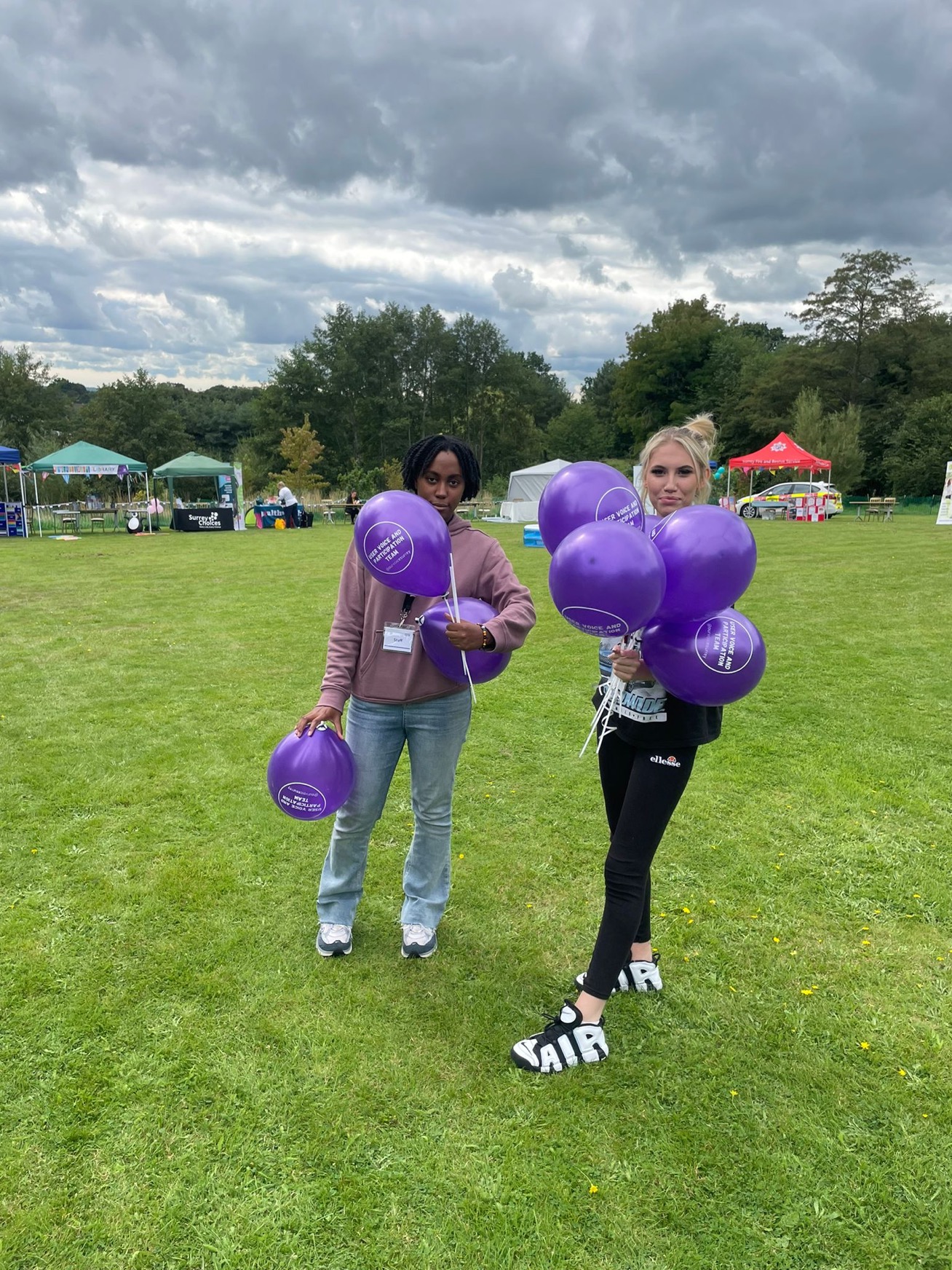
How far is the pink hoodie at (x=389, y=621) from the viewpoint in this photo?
2.56 m

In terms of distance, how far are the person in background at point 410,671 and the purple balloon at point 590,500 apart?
33cm

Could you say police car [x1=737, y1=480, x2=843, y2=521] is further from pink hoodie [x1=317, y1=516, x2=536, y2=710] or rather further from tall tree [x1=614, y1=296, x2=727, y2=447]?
pink hoodie [x1=317, y1=516, x2=536, y2=710]

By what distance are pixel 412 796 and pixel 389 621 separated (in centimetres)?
66

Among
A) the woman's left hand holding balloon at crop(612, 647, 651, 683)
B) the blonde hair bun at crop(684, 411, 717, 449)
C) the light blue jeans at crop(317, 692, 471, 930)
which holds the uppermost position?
the blonde hair bun at crop(684, 411, 717, 449)

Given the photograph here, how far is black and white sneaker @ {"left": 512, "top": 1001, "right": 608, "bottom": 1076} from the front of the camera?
2.36m

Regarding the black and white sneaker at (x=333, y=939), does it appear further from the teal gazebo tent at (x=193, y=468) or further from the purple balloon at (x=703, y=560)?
the teal gazebo tent at (x=193, y=468)

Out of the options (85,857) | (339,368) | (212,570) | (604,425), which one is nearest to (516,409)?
(339,368)

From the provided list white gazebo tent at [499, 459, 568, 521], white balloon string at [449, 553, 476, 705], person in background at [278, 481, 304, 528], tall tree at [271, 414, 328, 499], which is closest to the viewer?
white balloon string at [449, 553, 476, 705]

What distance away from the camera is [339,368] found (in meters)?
48.0

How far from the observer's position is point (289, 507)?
26.8m

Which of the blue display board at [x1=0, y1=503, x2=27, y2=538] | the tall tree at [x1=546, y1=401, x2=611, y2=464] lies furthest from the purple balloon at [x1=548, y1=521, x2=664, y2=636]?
the tall tree at [x1=546, y1=401, x2=611, y2=464]

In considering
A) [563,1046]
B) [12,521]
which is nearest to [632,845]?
[563,1046]

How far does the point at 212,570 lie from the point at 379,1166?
42.8 feet

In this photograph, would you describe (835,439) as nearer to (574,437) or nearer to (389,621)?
(574,437)
